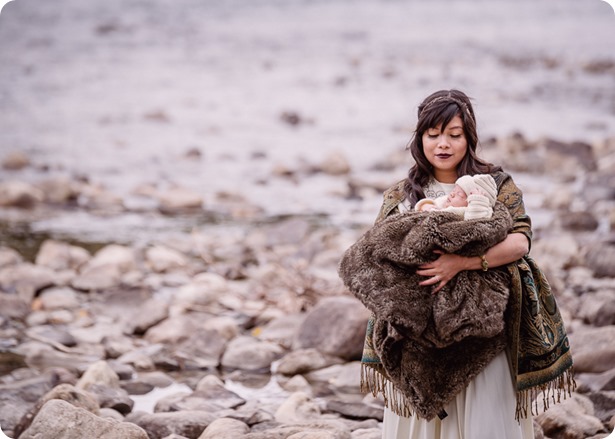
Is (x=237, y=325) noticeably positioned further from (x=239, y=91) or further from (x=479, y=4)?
(x=479, y=4)

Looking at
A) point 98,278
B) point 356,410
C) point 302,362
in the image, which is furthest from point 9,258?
point 356,410

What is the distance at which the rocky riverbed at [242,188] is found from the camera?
13.8 ft

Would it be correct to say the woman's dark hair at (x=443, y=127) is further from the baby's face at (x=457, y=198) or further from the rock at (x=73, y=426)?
the rock at (x=73, y=426)

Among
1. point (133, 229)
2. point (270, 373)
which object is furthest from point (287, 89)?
point (270, 373)

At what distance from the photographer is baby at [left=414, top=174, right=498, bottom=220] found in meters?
2.38

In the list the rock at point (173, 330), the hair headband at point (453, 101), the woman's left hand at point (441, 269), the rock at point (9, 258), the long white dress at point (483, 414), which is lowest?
the rock at point (173, 330)

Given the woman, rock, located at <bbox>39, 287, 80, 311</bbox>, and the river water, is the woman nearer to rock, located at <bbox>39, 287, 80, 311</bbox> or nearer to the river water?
rock, located at <bbox>39, 287, 80, 311</bbox>

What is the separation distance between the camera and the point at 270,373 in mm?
4637

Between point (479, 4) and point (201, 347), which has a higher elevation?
point (479, 4)

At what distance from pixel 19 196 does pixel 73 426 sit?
21.9 ft

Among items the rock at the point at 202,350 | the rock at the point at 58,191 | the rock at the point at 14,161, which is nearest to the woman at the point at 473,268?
the rock at the point at 202,350

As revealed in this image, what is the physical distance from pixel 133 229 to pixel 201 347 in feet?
12.6

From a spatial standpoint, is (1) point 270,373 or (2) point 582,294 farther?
(2) point 582,294

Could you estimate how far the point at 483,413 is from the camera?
7.98 ft
